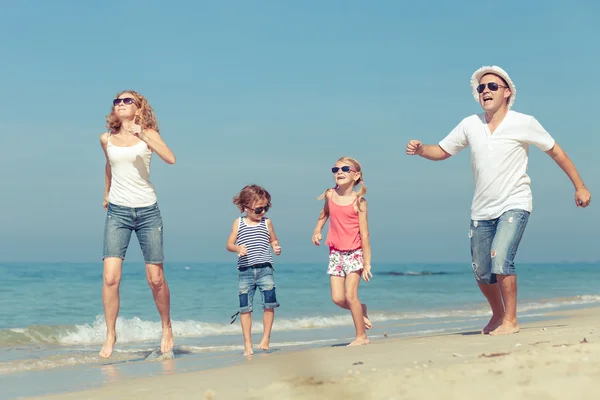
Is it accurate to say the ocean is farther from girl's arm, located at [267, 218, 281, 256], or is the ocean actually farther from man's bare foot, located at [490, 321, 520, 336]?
man's bare foot, located at [490, 321, 520, 336]

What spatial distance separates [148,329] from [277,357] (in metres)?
4.99

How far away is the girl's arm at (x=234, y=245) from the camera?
6551 mm

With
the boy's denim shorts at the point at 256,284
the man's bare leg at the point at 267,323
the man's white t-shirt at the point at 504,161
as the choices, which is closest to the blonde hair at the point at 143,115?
the boy's denim shorts at the point at 256,284

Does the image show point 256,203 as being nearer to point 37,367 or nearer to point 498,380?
point 37,367

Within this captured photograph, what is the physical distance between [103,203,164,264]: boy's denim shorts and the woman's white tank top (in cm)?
6

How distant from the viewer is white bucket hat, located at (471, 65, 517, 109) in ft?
20.6

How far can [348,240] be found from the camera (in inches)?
253

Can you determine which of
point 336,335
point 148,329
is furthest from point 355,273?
point 148,329

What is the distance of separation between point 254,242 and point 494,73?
92.8 inches

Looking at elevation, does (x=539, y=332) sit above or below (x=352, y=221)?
below

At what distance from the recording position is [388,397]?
3.52m

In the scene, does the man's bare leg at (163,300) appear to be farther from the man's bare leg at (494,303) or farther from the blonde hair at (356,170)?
the man's bare leg at (494,303)

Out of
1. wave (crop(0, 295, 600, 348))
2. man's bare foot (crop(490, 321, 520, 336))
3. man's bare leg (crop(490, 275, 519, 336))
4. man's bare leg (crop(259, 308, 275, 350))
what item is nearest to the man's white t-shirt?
man's bare leg (crop(490, 275, 519, 336))

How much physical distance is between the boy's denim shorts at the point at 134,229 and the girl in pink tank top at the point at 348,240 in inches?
50.6
